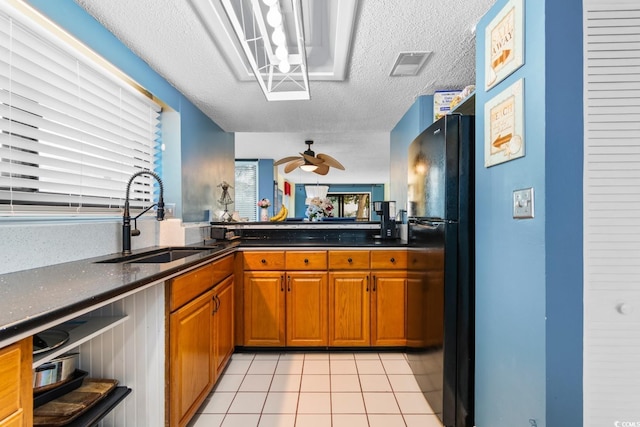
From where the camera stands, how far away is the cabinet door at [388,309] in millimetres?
2406

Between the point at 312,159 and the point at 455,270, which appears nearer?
the point at 455,270

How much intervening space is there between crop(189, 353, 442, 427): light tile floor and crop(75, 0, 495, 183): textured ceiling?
2174 millimetres

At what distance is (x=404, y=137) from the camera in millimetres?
3049

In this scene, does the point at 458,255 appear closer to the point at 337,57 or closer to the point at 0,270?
the point at 337,57

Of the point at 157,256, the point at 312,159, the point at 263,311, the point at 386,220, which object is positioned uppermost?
the point at 312,159

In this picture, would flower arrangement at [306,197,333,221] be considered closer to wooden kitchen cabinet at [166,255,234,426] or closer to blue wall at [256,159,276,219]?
wooden kitchen cabinet at [166,255,234,426]

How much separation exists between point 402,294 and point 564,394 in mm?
1446

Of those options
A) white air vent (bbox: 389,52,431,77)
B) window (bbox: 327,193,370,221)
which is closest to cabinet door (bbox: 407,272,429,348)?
white air vent (bbox: 389,52,431,77)

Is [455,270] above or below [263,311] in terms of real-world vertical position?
above

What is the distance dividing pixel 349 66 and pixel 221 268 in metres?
1.66

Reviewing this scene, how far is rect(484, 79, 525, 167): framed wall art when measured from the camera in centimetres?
108

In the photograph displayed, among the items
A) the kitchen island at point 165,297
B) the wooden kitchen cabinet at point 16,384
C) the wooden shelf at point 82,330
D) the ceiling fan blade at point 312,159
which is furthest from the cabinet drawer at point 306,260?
the ceiling fan blade at point 312,159

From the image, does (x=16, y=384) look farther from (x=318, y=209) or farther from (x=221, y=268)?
(x=318, y=209)

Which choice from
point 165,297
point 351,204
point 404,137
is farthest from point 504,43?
point 351,204
